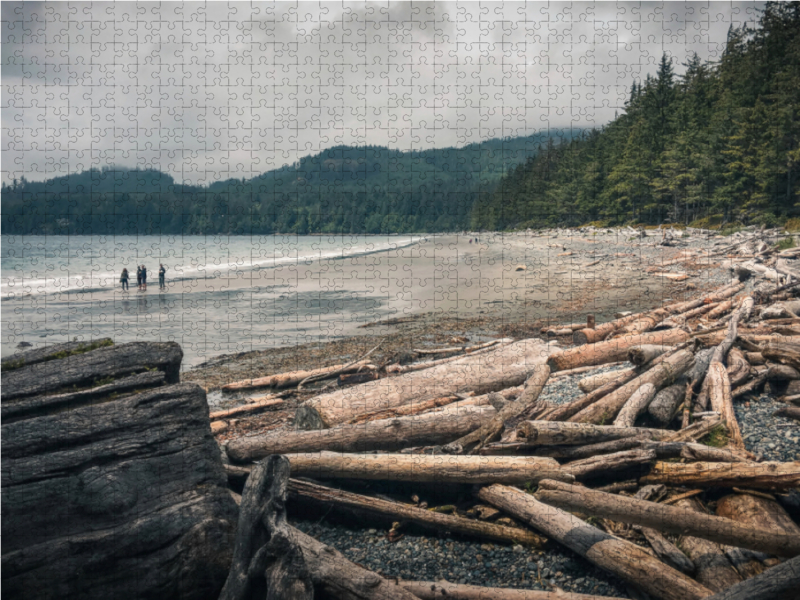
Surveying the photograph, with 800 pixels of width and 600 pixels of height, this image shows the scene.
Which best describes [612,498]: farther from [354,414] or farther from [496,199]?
[496,199]

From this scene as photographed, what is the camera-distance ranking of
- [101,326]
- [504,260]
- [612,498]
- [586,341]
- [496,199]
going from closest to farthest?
[612,498]
[586,341]
[101,326]
[504,260]
[496,199]

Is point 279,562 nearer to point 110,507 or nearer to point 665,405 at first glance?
point 110,507

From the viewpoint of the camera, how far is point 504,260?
45156 millimetres

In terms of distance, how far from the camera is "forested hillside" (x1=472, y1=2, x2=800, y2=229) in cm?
3406

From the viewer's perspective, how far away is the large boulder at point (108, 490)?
3969 millimetres

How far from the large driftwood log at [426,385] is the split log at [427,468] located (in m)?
1.39

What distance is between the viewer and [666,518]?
4445mm

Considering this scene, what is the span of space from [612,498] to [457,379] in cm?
447

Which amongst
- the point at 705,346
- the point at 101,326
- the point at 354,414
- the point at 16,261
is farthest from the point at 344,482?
the point at 16,261

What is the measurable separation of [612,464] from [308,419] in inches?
168

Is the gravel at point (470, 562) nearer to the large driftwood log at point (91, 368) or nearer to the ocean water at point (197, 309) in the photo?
the large driftwood log at point (91, 368)

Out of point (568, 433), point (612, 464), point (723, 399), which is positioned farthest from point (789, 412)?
point (568, 433)

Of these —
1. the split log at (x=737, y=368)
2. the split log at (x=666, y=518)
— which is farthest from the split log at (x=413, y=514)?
the split log at (x=737, y=368)

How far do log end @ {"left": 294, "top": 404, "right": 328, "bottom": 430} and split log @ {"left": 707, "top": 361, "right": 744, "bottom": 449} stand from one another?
539 centimetres
